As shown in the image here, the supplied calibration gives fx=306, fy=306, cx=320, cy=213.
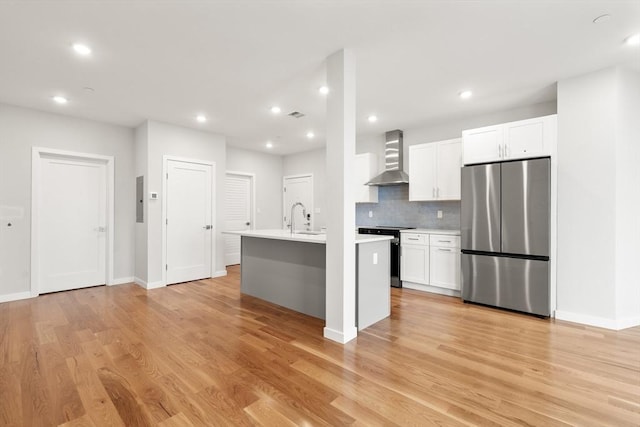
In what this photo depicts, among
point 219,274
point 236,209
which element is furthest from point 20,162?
point 236,209

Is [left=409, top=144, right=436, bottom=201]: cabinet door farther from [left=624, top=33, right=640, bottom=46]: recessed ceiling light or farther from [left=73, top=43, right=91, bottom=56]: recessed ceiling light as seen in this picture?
[left=73, top=43, right=91, bottom=56]: recessed ceiling light

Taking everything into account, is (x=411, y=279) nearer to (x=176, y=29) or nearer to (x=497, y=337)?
(x=497, y=337)

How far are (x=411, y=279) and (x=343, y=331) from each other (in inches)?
91.0

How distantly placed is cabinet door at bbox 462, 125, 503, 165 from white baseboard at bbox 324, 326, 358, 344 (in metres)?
2.75

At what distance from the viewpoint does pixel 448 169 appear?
4695mm

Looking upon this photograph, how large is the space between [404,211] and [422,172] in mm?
870

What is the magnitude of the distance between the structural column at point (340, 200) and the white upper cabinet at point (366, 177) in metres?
2.92

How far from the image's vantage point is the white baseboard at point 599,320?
3.18m

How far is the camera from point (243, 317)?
3551mm

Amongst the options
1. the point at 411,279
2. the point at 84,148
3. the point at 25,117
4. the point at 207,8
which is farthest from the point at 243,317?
the point at 25,117

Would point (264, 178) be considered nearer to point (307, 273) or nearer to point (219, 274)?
point (219, 274)

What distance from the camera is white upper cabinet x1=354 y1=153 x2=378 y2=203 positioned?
19.1 ft

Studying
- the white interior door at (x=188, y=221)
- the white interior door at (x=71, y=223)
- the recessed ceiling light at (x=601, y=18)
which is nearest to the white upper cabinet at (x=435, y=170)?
the recessed ceiling light at (x=601, y=18)

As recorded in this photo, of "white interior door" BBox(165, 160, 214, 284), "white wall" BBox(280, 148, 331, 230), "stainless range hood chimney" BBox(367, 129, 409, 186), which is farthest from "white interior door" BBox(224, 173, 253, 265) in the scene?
"stainless range hood chimney" BBox(367, 129, 409, 186)
